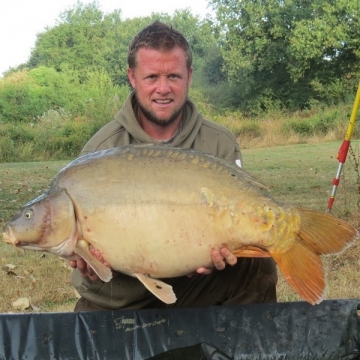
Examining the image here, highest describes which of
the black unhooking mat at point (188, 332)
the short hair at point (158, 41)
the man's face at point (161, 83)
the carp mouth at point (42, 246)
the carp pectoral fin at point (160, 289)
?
the short hair at point (158, 41)

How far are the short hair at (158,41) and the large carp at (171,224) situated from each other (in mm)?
676

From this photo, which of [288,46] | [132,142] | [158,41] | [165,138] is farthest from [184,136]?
[288,46]

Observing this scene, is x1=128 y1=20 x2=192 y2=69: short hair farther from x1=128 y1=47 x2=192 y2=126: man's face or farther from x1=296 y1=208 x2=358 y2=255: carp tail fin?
x1=296 y1=208 x2=358 y2=255: carp tail fin

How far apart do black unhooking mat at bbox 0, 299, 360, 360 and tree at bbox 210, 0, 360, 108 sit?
21043 mm

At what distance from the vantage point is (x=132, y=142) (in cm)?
243

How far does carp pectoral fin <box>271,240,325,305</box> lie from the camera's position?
177cm

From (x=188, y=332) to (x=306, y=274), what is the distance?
58 cm

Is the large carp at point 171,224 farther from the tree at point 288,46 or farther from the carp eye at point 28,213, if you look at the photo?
the tree at point 288,46

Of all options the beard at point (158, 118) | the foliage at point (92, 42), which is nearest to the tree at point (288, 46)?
the foliage at point (92, 42)

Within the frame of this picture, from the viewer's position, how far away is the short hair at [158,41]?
237cm

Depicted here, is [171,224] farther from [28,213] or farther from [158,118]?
[158,118]

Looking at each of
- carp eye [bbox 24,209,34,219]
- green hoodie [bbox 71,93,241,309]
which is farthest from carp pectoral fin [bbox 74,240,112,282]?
green hoodie [bbox 71,93,241,309]

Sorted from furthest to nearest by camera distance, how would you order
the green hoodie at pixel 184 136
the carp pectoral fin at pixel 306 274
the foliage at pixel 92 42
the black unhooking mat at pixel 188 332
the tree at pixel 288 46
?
the foliage at pixel 92 42 → the tree at pixel 288 46 → the green hoodie at pixel 184 136 → the black unhooking mat at pixel 188 332 → the carp pectoral fin at pixel 306 274

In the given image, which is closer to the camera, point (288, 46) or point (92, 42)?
point (288, 46)
